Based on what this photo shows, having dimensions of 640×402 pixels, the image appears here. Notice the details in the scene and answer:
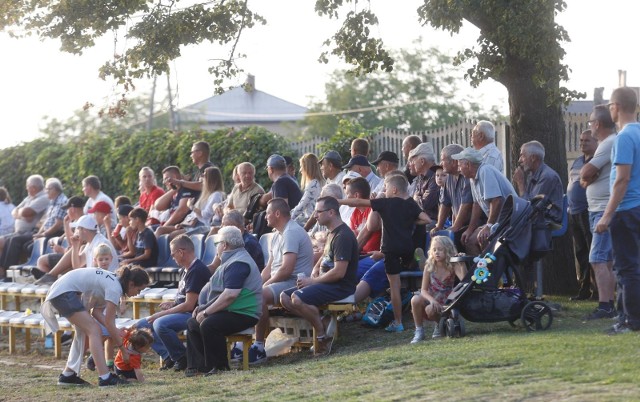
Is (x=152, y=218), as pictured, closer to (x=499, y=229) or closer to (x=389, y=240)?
(x=389, y=240)

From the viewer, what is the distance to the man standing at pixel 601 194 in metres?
12.2

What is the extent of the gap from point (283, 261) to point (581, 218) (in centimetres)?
356

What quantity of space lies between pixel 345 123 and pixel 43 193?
5.69m

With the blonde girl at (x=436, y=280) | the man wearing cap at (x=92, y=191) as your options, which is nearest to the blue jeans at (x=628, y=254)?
the blonde girl at (x=436, y=280)

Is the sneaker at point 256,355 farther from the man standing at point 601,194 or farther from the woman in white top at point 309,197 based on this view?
the man standing at point 601,194

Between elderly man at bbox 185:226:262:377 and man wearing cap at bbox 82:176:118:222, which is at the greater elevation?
man wearing cap at bbox 82:176:118:222

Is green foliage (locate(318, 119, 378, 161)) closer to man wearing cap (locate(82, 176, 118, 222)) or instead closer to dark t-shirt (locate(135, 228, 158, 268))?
man wearing cap (locate(82, 176, 118, 222))

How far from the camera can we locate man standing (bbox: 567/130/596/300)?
13.9 metres

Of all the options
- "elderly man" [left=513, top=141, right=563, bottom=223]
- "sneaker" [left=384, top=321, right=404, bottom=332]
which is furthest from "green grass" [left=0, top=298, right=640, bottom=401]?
"elderly man" [left=513, top=141, right=563, bottom=223]

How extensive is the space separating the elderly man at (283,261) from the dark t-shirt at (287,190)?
6.74ft

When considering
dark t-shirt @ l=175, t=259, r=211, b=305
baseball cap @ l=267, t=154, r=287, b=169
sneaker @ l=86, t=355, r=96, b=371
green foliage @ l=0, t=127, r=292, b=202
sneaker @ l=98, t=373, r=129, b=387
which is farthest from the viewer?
green foliage @ l=0, t=127, r=292, b=202

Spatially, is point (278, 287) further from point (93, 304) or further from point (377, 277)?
point (93, 304)

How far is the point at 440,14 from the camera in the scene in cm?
1511

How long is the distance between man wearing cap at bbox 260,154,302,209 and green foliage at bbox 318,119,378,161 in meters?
4.98
